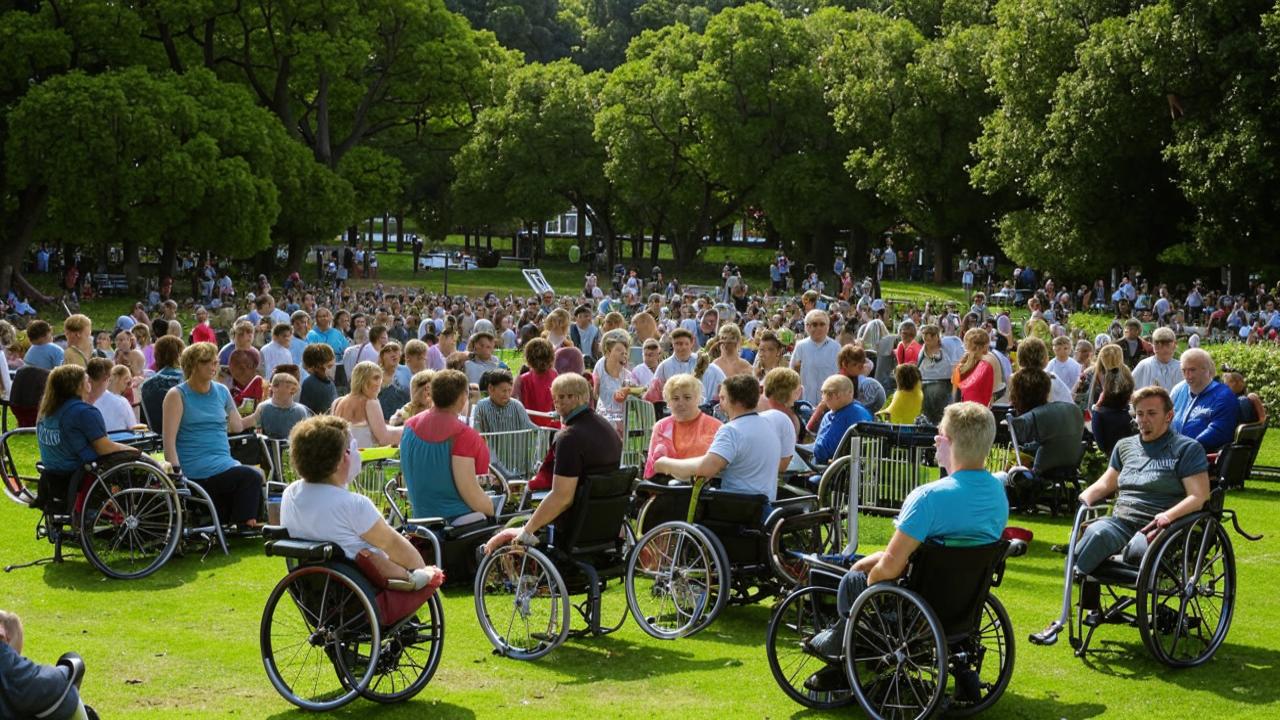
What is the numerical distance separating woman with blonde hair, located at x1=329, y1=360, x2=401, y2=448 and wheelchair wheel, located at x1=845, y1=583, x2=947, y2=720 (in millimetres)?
5292

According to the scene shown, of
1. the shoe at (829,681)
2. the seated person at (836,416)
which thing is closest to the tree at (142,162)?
the seated person at (836,416)

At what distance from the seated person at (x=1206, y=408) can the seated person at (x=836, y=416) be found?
8.39ft

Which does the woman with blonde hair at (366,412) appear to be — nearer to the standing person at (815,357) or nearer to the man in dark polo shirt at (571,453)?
the man in dark polo shirt at (571,453)

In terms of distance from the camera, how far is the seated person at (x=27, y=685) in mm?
5410

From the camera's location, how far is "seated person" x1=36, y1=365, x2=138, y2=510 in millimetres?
10109

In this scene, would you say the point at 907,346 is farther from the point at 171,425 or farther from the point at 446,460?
the point at 446,460

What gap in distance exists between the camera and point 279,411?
11781mm

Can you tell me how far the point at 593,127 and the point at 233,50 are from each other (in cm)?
1790

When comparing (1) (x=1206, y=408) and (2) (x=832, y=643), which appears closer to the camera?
(2) (x=832, y=643)

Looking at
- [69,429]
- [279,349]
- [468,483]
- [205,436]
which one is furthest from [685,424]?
[279,349]

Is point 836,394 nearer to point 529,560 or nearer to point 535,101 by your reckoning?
point 529,560

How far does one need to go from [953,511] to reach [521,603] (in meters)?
2.62

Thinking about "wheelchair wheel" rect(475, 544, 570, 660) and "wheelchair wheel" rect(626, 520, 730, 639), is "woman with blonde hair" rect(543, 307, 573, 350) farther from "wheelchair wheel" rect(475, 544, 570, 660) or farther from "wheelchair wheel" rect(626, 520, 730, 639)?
"wheelchair wheel" rect(475, 544, 570, 660)

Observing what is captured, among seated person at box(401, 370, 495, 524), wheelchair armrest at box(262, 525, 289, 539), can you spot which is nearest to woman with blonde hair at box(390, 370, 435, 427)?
seated person at box(401, 370, 495, 524)
